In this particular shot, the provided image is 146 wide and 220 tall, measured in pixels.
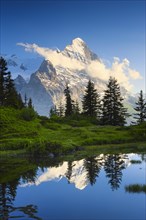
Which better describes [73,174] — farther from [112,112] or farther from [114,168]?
[112,112]

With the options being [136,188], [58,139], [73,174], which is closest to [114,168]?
[73,174]

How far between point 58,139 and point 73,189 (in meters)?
28.6

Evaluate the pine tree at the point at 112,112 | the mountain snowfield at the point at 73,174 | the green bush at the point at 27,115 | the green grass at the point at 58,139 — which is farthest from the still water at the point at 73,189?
the pine tree at the point at 112,112

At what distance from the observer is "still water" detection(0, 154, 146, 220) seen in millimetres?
19656

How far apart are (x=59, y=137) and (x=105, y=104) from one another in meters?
37.0

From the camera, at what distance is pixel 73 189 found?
1017 inches

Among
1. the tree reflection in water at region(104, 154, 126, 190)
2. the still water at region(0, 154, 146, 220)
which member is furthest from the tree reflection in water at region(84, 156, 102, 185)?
the tree reflection in water at region(104, 154, 126, 190)

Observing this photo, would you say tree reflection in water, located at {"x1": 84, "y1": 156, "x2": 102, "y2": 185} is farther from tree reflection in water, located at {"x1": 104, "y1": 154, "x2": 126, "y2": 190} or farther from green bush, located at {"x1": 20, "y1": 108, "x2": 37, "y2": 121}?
green bush, located at {"x1": 20, "y1": 108, "x2": 37, "y2": 121}

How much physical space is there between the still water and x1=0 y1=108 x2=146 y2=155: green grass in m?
6.01

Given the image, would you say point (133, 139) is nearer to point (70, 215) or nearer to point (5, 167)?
point (5, 167)

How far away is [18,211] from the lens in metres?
20.4

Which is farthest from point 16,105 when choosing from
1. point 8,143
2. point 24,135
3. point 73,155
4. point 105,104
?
point 73,155

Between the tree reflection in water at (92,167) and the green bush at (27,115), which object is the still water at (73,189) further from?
the green bush at (27,115)

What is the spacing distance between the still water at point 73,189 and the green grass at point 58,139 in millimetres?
6006
